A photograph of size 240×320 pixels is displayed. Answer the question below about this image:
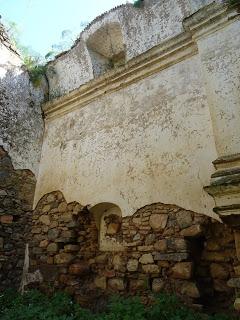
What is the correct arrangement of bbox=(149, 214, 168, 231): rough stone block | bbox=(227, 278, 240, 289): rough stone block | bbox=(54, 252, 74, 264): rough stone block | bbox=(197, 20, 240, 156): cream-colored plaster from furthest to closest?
bbox=(54, 252, 74, 264): rough stone block, bbox=(149, 214, 168, 231): rough stone block, bbox=(197, 20, 240, 156): cream-colored plaster, bbox=(227, 278, 240, 289): rough stone block

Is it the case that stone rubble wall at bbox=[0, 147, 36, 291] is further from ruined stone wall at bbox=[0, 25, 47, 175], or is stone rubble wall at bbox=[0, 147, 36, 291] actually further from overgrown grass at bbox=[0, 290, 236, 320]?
overgrown grass at bbox=[0, 290, 236, 320]

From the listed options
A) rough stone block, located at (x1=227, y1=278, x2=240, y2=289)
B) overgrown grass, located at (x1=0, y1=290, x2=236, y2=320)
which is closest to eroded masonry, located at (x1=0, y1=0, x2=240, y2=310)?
rough stone block, located at (x1=227, y1=278, x2=240, y2=289)

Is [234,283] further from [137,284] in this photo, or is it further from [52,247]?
[52,247]

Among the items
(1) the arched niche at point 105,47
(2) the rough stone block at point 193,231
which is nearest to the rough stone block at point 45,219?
(2) the rough stone block at point 193,231

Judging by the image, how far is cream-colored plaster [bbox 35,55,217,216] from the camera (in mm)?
3938

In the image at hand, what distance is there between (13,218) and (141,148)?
265cm

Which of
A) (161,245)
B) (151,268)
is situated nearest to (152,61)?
(161,245)

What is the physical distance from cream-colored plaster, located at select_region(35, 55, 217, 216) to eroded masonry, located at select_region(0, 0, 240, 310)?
2 cm

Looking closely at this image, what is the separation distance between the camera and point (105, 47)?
6324mm

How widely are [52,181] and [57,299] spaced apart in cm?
207

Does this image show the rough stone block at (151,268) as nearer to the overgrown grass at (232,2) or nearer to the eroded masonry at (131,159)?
the eroded masonry at (131,159)

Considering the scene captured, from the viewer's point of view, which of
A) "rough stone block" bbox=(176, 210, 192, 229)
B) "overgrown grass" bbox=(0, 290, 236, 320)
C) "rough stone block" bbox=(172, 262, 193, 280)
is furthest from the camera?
"rough stone block" bbox=(176, 210, 192, 229)

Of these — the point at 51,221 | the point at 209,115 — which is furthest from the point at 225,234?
the point at 51,221

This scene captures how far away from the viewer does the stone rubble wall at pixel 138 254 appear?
3.62 meters
